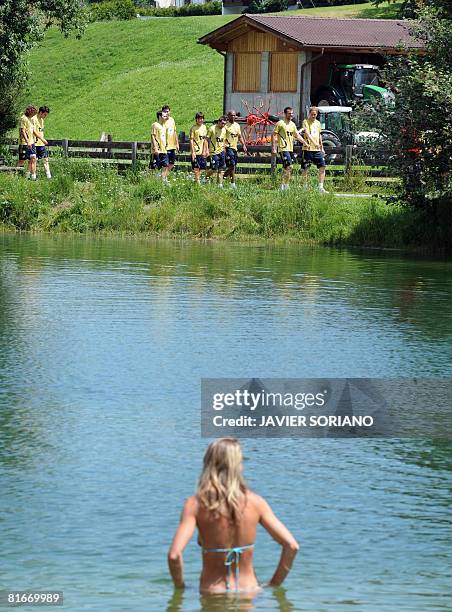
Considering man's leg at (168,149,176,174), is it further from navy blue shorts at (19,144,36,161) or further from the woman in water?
the woman in water

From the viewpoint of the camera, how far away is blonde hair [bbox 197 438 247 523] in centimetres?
701

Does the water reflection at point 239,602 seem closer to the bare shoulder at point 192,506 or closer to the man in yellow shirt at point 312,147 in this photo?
the bare shoulder at point 192,506

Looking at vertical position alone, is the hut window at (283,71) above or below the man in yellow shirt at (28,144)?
above

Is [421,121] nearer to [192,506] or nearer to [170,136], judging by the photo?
[170,136]

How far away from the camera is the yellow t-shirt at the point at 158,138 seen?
33.0m

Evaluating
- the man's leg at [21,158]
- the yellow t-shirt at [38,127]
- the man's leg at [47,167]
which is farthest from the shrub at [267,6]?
the man's leg at [47,167]

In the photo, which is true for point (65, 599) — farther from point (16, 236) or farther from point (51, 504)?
point (16, 236)

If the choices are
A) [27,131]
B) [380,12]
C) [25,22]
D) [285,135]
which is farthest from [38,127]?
[380,12]

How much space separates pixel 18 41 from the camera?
1497 inches

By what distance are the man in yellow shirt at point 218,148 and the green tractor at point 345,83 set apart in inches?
515

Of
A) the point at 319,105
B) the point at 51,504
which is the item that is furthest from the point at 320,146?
the point at 51,504

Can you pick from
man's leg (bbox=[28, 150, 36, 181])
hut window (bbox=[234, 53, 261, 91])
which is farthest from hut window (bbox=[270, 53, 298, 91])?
man's leg (bbox=[28, 150, 36, 181])

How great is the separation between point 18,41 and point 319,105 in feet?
41.5
